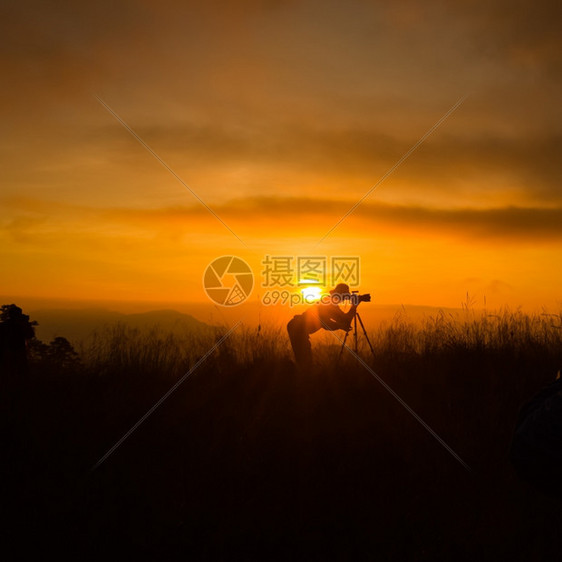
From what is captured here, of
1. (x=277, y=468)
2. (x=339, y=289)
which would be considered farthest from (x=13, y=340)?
(x=339, y=289)

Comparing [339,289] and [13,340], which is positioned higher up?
[339,289]

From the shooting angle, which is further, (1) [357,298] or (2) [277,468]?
(1) [357,298]

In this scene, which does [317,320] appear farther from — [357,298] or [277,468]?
[277,468]

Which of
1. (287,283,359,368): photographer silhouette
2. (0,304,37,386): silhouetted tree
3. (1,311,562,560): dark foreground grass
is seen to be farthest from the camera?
(287,283,359,368): photographer silhouette

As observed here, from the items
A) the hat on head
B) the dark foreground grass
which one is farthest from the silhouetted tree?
the hat on head

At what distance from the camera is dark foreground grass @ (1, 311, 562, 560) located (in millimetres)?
3750

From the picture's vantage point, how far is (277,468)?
4672 mm

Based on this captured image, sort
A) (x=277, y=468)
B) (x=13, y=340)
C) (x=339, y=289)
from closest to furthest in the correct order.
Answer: (x=277, y=468), (x=13, y=340), (x=339, y=289)

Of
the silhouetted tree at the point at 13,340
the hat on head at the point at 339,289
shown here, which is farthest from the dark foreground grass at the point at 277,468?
the hat on head at the point at 339,289

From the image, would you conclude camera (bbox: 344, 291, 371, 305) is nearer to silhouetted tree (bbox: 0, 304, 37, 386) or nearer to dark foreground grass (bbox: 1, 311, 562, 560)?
dark foreground grass (bbox: 1, 311, 562, 560)

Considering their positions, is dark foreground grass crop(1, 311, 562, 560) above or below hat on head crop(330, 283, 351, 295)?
below

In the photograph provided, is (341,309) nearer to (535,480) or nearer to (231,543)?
(231,543)

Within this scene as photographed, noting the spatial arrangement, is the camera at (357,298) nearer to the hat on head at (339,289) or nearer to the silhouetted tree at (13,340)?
the hat on head at (339,289)

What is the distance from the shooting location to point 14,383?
20.9 ft
